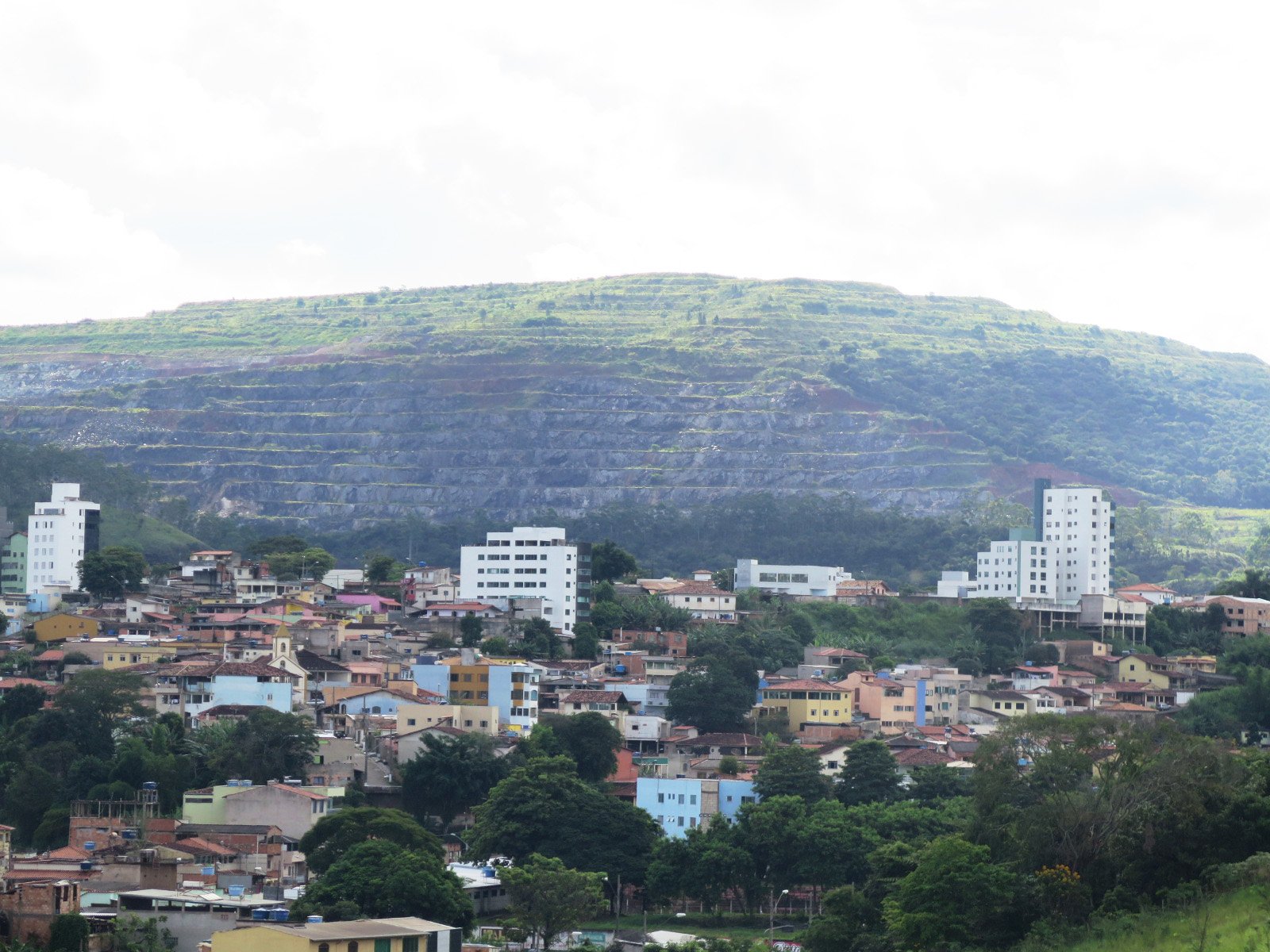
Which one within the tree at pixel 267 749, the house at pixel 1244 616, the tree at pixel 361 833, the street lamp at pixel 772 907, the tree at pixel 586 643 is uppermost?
the house at pixel 1244 616

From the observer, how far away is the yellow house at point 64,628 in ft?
235

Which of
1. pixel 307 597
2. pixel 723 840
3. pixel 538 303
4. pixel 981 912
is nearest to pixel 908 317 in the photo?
pixel 538 303

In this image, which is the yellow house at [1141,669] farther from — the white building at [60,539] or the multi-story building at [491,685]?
the white building at [60,539]

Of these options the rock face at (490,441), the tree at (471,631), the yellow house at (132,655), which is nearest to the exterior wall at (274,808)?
the yellow house at (132,655)

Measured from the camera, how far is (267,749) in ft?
186

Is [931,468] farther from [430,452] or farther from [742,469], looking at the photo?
[430,452]

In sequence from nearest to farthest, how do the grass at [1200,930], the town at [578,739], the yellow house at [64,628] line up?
the grass at [1200,930] < the town at [578,739] < the yellow house at [64,628]

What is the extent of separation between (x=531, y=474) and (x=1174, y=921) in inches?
4727

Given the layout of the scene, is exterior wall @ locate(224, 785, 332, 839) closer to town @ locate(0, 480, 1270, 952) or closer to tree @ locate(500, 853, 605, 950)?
town @ locate(0, 480, 1270, 952)

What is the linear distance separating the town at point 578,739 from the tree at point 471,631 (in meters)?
0.09

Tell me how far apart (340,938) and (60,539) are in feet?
177

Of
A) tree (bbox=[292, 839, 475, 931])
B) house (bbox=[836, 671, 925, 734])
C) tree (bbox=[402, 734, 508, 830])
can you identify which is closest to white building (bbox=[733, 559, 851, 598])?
house (bbox=[836, 671, 925, 734])

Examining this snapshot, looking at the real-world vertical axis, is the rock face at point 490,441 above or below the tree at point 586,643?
above

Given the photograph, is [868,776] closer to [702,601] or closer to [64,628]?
[702,601]
